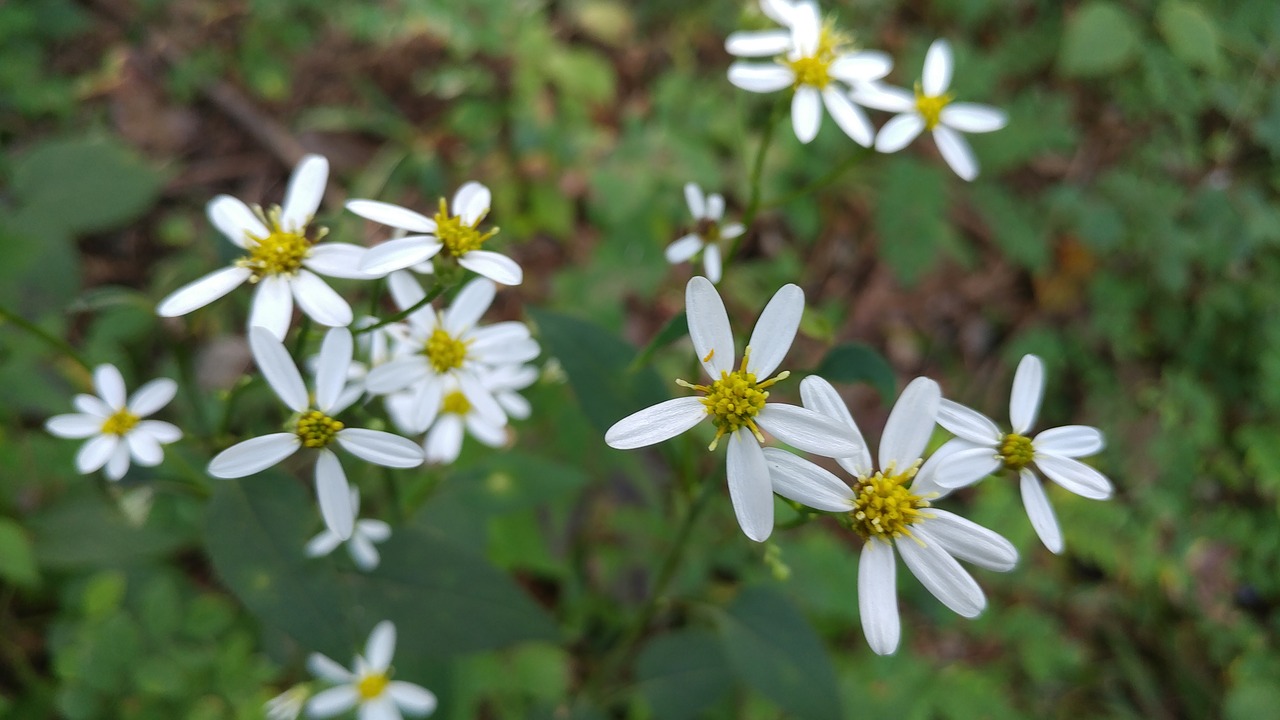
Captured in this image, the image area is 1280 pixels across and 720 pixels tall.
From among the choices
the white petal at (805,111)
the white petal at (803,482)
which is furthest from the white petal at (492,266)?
the white petal at (805,111)

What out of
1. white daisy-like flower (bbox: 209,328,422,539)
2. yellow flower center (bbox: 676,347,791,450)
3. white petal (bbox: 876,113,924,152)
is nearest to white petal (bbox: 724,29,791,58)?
white petal (bbox: 876,113,924,152)

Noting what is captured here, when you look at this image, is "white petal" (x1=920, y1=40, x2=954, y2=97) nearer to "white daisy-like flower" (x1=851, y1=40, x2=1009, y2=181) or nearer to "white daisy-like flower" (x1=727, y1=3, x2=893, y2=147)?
"white daisy-like flower" (x1=851, y1=40, x2=1009, y2=181)

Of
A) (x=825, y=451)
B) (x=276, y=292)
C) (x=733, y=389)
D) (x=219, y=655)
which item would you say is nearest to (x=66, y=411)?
(x=219, y=655)

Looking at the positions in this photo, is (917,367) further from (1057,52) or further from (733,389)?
(733,389)

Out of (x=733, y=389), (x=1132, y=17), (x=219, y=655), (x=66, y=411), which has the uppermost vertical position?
(x=1132, y=17)

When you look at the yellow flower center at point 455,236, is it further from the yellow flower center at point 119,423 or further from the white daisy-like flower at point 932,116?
the white daisy-like flower at point 932,116

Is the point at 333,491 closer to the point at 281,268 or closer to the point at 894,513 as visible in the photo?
the point at 281,268
